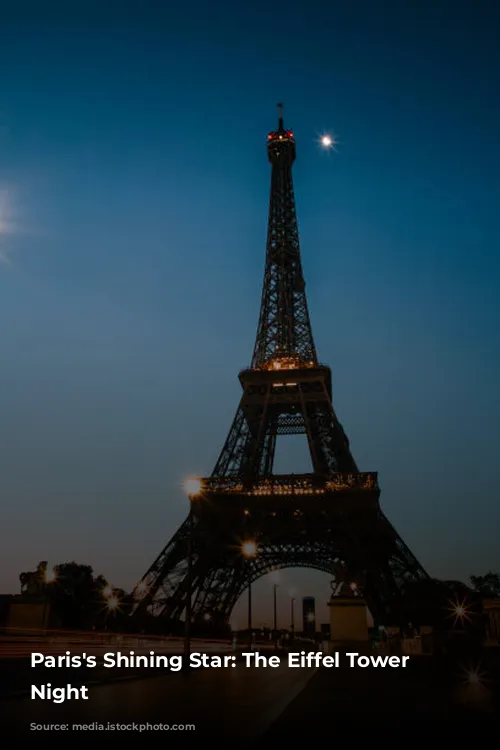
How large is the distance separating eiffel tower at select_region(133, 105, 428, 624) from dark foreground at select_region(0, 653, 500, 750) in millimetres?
23869

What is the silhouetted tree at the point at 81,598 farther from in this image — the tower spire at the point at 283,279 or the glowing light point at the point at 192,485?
the tower spire at the point at 283,279

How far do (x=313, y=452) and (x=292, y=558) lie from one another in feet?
45.5

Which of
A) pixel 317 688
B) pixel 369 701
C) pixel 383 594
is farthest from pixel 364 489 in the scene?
pixel 369 701

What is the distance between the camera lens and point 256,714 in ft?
32.0

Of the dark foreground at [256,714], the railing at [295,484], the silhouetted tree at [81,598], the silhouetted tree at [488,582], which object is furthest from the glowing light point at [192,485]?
the silhouetted tree at [488,582]

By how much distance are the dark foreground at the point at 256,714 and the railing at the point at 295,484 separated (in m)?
30.6

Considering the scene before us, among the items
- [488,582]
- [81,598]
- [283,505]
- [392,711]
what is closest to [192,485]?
[392,711]

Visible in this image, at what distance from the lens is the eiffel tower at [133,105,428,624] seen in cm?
4566

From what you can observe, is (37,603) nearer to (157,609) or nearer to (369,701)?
(157,609)

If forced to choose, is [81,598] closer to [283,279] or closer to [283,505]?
[283,505]

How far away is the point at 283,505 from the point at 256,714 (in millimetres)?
38960

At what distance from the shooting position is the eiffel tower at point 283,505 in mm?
45656

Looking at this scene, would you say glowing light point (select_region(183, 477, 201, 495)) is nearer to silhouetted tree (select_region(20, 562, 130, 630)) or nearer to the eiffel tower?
silhouetted tree (select_region(20, 562, 130, 630))

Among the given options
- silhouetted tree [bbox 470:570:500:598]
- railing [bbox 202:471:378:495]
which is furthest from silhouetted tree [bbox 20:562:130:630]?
silhouetted tree [bbox 470:570:500:598]
